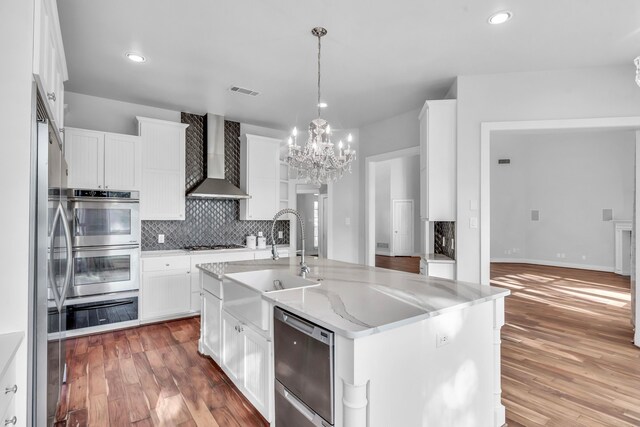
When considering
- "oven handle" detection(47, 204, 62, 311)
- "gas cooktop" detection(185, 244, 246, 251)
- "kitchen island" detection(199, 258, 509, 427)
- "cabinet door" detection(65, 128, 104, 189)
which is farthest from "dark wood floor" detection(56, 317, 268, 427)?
"cabinet door" detection(65, 128, 104, 189)

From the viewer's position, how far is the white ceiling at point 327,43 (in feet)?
7.95

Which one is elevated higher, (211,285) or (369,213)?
(369,213)

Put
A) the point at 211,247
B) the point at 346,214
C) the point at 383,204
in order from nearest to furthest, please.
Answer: the point at 211,247
the point at 346,214
the point at 383,204

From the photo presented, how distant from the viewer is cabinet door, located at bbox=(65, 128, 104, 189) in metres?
3.67

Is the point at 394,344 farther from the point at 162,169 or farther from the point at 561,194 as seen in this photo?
the point at 561,194

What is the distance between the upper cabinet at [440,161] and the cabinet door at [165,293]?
10.2 ft

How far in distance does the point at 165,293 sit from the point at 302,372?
307 cm

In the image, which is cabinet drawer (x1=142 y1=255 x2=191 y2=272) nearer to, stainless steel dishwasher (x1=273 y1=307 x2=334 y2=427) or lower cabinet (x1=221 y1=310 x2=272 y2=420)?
lower cabinet (x1=221 y1=310 x2=272 y2=420)

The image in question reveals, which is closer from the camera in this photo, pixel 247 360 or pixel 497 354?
pixel 497 354

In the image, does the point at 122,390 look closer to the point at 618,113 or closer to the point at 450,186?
the point at 450,186

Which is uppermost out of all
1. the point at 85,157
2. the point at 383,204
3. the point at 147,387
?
the point at 85,157

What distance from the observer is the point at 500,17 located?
2.51m

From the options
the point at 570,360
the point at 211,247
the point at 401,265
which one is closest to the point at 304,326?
the point at 570,360

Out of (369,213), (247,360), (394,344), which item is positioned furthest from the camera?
(369,213)
